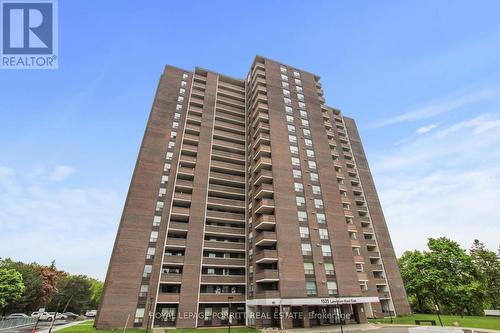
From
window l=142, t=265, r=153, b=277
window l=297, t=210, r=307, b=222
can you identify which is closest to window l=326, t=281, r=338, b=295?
window l=297, t=210, r=307, b=222

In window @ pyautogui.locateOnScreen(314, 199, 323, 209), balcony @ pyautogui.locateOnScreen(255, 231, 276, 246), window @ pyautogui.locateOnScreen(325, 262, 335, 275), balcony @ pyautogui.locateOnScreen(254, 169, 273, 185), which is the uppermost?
balcony @ pyautogui.locateOnScreen(254, 169, 273, 185)

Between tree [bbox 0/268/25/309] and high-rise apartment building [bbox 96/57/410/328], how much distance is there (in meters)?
22.6

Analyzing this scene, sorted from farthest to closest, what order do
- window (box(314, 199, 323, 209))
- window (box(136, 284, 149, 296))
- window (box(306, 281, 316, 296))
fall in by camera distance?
window (box(314, 199, 323, 209)) → window (box(136, 284, 149, 296)) → window (box(306, 281, 316, 296))

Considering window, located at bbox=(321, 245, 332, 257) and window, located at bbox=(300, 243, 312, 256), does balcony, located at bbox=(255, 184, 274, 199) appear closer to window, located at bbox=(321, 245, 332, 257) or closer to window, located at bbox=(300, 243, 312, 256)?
window, located at bbox=(300, 243, 312, 256)

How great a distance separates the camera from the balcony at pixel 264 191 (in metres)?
44.1

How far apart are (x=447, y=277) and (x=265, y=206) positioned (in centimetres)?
3470

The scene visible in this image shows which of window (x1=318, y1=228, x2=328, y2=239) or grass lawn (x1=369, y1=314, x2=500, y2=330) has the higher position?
window (x1=318, y1=228, x2=328, y2=239)

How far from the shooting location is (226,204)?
4859 centimetres

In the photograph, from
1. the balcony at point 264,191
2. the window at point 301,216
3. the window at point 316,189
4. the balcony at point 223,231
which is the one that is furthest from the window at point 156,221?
the window at point 316,189

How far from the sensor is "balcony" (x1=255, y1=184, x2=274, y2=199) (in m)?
44.1

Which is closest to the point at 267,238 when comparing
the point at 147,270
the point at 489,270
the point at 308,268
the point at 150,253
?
the point at 308,268

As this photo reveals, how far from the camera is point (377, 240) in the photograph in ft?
181

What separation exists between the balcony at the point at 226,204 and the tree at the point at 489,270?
151 ft

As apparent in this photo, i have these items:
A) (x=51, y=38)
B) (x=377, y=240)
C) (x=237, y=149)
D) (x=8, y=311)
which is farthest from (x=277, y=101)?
(x=8, y=311)
